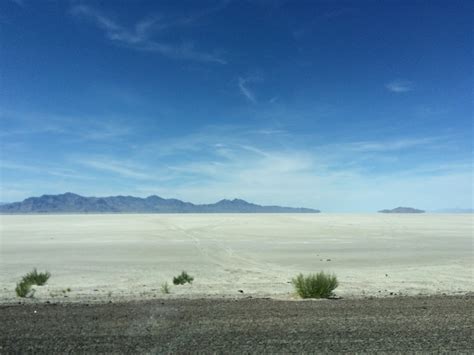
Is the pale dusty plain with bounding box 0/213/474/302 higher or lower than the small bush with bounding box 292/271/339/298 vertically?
lower

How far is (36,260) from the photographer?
27469 millimetres

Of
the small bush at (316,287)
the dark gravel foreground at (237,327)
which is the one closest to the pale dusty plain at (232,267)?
the small bush at (316,287)

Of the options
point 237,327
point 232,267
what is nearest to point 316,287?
point 237,327

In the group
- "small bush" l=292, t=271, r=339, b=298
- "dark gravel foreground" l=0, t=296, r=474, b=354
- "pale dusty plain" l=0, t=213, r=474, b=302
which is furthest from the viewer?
"pale dusty plain" l=0, t=213, r=474, b=302

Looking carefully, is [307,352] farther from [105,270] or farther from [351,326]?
[105,270]

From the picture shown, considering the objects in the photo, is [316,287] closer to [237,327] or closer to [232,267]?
[237,327]

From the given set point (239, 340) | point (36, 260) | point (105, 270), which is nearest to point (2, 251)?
point (36, 260)

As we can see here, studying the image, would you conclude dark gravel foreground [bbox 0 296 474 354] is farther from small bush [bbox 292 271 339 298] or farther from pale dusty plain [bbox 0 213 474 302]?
pale dusty plain [bbox 0 213 474 302]

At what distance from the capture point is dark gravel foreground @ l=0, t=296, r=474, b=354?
23.5ft

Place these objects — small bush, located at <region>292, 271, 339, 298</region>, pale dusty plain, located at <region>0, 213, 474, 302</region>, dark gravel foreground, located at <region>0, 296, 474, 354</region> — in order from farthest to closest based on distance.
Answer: pale dusty plain, located at <region>0, 213, 474, 302</region> → small bush, located at <region>292, 271, 339, 298</region> → dark gravel foreground, located at <region>0, 296, 474, 354</region>

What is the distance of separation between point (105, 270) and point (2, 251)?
1425 cm

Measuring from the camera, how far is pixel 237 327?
8.19 m

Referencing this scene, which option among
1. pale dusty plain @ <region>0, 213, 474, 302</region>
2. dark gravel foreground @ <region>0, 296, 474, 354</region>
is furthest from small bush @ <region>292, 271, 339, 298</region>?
dark gravel foreground @ <region>0, 296, 474, 354</region>

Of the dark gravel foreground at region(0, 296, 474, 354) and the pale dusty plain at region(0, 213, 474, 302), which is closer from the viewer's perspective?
the dark gravel foreground at region(0, 296, 474, 354)
